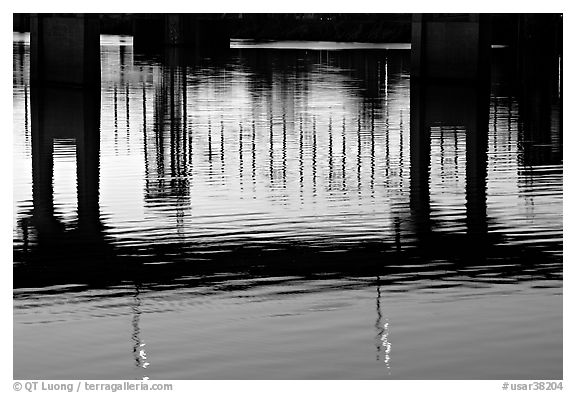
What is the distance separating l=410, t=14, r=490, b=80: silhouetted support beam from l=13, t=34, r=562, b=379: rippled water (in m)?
10.1

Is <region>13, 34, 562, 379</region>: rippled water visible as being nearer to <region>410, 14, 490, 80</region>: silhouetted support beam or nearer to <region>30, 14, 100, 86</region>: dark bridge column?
<region>30, 14, 100, 86</region>: dark bridge column

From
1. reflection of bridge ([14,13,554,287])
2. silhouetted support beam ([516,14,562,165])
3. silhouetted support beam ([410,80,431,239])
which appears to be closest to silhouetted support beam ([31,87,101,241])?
reflection of bridge ([14,13,554,287])

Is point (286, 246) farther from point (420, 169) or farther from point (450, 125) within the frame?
point (450, 125)

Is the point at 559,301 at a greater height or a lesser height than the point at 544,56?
lesser

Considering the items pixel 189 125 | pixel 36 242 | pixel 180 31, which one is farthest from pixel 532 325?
pixel 180 31

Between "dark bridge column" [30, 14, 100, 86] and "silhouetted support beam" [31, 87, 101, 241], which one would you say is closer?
"silhouetted support beam" [31, 87, 101, 241]

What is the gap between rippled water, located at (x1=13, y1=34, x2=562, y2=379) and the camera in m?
9.80

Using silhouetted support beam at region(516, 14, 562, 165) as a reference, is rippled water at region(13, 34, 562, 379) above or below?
below

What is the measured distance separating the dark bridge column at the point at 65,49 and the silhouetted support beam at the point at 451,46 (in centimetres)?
1046

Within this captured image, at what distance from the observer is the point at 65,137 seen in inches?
1000

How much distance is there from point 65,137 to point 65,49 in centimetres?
1336
